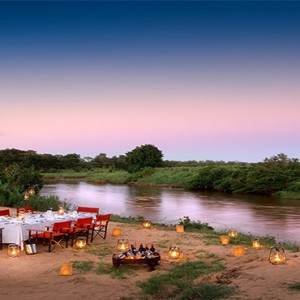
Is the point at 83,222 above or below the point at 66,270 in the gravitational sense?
above

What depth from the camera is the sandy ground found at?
6.30 m

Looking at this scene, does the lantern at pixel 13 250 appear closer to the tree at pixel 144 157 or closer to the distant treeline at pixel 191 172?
the distant treeline at pixel 191 172

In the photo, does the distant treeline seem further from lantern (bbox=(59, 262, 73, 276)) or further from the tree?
lantern (bbox=(59, 262, 73, 276))

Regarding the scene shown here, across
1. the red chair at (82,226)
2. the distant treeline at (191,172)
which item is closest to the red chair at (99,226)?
the red chair at (82,226)

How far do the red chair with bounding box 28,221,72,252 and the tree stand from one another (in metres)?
50.3

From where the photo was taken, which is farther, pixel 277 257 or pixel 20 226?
pixel 20 226

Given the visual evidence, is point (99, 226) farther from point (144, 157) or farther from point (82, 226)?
point (144, 157)

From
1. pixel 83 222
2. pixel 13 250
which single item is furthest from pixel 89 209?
pixel 13 250

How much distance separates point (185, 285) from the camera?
6.81 metres

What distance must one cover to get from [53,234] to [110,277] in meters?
2.59

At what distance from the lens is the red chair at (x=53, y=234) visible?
9.53 meters

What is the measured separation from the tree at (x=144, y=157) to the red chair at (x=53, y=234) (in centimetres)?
5026

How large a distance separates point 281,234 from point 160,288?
10251 mm

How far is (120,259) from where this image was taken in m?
7.92
